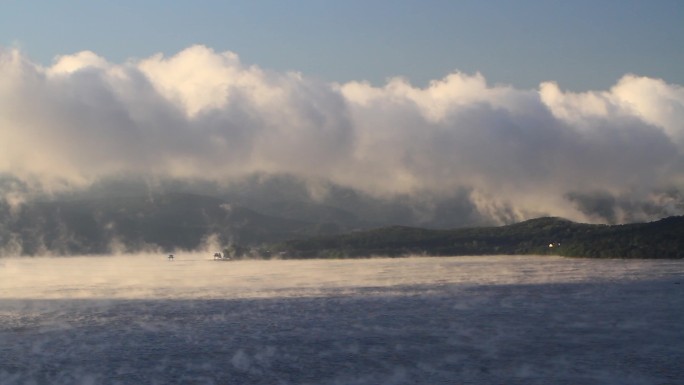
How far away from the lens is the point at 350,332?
107 ft

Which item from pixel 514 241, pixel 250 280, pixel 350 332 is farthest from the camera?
pixel 514 241

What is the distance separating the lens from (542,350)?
94.0 feet

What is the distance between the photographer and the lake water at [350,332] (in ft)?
83.1

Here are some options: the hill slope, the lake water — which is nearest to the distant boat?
the hill slope

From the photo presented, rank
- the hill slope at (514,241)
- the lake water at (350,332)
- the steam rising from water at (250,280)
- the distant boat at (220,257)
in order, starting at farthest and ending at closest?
1. the distant boat at (220,257)
2. the hill slope at (514,241)
3. the steam rising from water at (250,280)
4. the lake water at (350,332)

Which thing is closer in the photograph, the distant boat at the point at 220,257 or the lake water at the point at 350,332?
the lake water at the point at 350,332

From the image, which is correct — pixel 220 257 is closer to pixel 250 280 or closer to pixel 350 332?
pixel 250 280

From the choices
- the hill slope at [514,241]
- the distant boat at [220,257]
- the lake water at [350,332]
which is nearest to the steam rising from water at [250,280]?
the lake water at [350,332]

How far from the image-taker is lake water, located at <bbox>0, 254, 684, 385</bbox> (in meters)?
25.3

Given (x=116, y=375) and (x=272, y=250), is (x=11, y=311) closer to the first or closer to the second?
(x=116, y=375)

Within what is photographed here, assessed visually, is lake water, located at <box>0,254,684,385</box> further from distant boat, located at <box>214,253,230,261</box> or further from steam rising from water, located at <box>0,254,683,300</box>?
distant boat, located at <box>214,253,230,261</box>

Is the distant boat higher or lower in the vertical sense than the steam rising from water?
higher

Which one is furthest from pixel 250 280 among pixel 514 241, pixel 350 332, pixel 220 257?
pixel 514 241

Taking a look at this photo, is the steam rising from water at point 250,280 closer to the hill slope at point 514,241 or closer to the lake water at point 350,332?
the lake water at point 350,332
